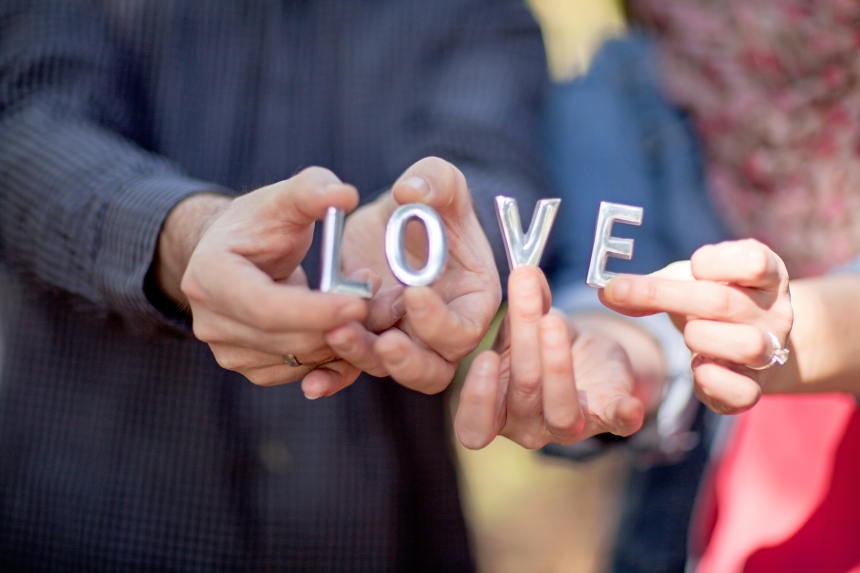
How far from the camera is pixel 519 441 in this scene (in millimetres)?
754

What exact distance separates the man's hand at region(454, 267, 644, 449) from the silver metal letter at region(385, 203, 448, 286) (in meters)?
0.09

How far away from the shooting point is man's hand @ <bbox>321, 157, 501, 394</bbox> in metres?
0.58

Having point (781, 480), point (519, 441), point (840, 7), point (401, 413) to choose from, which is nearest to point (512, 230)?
point (519, 441)

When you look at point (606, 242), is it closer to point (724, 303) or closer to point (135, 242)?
point (724, 303)

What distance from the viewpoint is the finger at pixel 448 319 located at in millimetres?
575

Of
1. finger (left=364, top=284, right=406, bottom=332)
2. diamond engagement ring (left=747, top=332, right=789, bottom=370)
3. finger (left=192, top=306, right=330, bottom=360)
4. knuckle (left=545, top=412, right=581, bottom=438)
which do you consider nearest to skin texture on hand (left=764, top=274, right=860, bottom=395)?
diamond engagement ring (left=747, top=332, right=789, bottom=370)

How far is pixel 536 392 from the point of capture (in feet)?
2.19

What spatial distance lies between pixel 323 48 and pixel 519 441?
1.00 metres

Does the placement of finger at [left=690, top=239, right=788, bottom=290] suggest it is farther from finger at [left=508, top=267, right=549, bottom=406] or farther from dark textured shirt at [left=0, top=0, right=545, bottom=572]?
dark textured shirt at [left=0, top=0, right=545, bottom=572]

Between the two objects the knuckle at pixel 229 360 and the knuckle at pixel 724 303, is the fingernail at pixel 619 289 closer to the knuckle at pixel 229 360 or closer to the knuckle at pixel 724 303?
the knuckle at pixel 724 303

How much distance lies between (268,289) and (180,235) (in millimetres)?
297

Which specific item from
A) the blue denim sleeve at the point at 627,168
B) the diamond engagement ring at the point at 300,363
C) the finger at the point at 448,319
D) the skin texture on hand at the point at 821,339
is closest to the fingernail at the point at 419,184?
the finger at the point at 448,319

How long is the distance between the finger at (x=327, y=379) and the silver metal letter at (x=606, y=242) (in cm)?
34

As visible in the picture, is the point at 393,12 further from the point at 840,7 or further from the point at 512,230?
the point at 840,7
